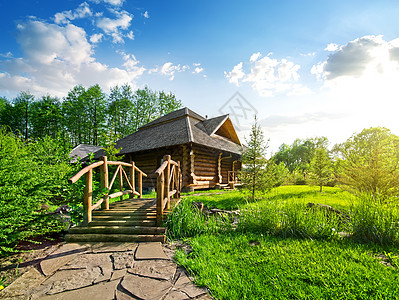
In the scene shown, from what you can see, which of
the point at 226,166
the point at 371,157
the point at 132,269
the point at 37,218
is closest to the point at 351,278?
the point at 132,269

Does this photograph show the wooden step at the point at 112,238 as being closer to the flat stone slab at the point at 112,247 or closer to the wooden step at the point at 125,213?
the flat stone slab at the point at 112,247

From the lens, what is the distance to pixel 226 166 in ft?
54.2

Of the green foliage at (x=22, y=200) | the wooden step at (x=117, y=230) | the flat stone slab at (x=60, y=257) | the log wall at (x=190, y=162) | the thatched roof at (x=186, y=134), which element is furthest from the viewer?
the thatched roof at (x=186, y=134)

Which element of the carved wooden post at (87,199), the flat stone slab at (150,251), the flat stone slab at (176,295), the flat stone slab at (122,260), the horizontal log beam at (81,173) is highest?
the horizontal log beam at (81,173)

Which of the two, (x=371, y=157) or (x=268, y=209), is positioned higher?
(x=371, y=157)

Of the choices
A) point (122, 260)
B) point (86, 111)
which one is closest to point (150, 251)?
point (122, 260)

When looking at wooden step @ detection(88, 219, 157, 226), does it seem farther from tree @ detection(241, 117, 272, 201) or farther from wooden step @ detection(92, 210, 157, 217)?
tree @ detection(241, 117, 272, 201)

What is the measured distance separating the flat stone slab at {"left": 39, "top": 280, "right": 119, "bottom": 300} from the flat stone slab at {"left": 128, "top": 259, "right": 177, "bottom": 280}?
0.37 metres

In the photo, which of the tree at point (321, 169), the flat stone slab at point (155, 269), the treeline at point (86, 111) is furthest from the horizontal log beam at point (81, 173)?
the treeline at point (86, 111)

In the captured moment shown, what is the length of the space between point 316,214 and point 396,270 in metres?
1.63

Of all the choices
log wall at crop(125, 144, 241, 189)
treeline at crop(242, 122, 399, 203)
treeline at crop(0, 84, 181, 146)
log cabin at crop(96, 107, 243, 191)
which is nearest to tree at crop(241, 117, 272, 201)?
treeline at crop(242, 122, 399, 203)

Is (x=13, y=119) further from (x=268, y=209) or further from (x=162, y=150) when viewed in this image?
(x=268, y=209)

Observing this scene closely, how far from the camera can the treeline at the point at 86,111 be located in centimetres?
3178

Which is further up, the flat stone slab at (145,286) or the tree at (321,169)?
the tree at (321,169)
